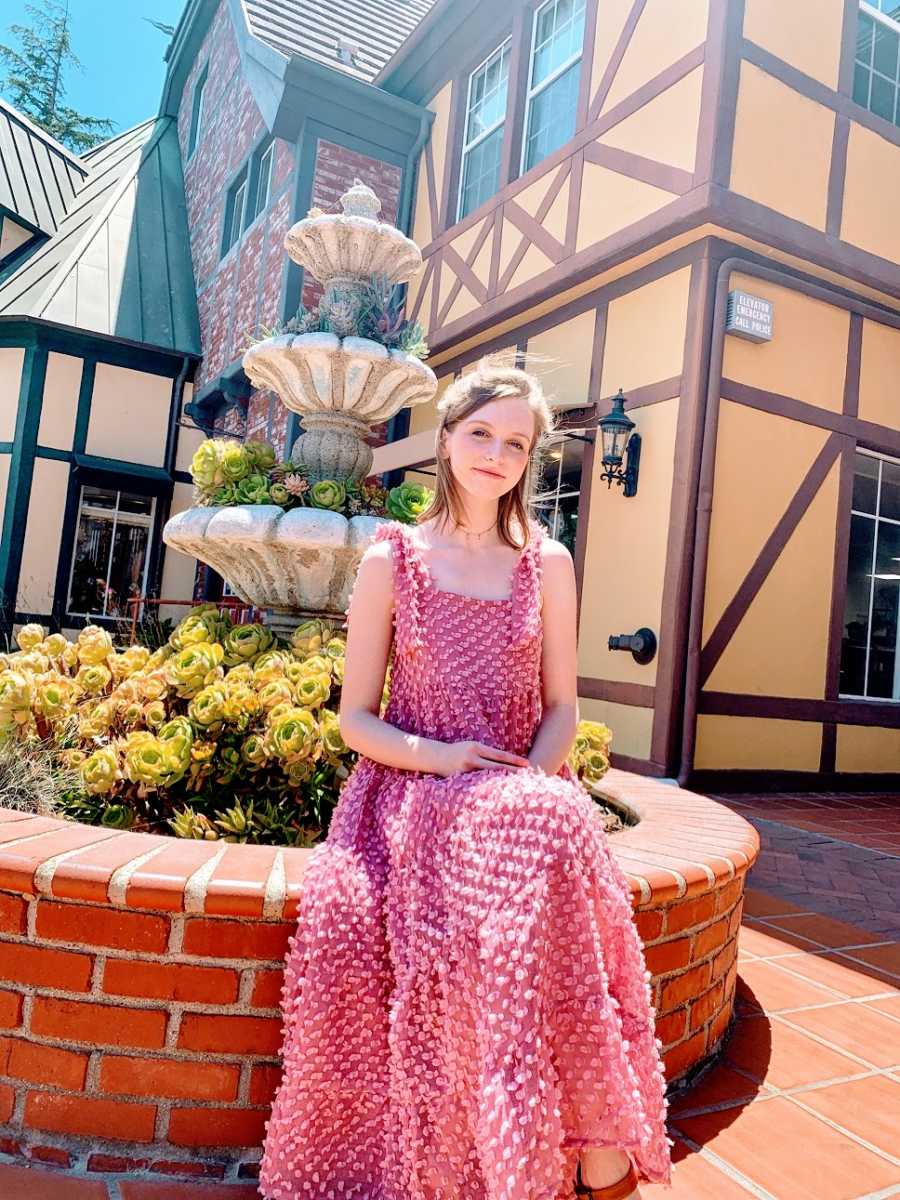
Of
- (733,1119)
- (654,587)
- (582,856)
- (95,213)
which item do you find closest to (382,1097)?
(582,856)

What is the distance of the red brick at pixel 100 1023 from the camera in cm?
155

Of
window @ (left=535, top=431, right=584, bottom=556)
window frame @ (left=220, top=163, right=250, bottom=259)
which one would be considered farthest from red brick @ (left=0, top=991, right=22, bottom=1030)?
window frame @ (left=220, top=163, right=250, bottom=259)

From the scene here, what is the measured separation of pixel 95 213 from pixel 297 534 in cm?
1241

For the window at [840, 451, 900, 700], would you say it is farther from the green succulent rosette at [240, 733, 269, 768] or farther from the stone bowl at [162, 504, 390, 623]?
the green succulent rosette at [240, 733, 269, 768]

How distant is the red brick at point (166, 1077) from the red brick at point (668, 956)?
0.84 meters

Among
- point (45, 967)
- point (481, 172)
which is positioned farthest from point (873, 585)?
point (45, 967)

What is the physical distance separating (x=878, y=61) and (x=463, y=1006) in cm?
800

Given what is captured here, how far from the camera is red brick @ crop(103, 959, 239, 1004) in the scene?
1.54m

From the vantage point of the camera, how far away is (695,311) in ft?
19.5

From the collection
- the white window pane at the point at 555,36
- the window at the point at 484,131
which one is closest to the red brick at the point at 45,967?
the white window pane at the point at 555,36

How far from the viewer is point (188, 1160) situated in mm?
1559

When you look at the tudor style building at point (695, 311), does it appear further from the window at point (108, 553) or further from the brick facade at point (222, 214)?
the window at point (108, 553)

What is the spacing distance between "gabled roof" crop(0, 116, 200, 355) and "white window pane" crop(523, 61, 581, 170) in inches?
221

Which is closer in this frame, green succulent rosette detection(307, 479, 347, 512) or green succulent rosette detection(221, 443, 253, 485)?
green succulent rosette detection(307, 479, 347, 512)
